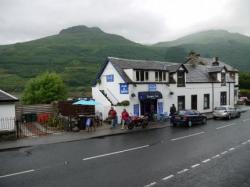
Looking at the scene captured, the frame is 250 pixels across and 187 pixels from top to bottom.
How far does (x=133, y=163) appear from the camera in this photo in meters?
13.7

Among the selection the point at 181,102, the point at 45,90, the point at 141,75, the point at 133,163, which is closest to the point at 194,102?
the point at 181,102

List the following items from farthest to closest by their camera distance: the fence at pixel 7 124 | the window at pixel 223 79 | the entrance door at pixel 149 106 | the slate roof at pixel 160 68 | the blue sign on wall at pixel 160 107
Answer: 1. the window at pixel 223 79
2. the blue sign on wall at pixel 160 107
3. the entrance door at pixel 149 106
4. the slate roof at pixel 160 68
5. the fence at pixel 7 124

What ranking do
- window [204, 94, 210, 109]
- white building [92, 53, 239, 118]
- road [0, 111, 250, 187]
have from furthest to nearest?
window [204, 94, 210, 109], white building [92, 53, 239, 118], road [0, 111, 250, 187]

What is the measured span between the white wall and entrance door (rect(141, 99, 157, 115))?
13.8 meters

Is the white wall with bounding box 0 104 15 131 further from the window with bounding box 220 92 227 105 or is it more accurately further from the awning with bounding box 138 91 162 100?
the window with bounding box 220 92 227 105

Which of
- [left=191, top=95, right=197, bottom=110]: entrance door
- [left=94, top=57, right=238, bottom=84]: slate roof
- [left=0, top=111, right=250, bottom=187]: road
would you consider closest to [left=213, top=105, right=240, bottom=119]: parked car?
[left=191, top=95, right=197, bottom=110]: entrance door

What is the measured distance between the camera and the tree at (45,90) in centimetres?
5412

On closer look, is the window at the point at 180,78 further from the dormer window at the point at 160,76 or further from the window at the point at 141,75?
the window at the point at 141,75

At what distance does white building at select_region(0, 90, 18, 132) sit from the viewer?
23344 mm

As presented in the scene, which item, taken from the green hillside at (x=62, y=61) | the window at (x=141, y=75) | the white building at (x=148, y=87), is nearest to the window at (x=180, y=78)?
the white building at (x=148, y=87)

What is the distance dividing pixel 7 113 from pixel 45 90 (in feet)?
105

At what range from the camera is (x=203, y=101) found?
41750 mm

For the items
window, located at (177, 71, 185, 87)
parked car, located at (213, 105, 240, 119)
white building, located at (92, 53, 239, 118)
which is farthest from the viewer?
window, located at (177, 71, 185, 87)

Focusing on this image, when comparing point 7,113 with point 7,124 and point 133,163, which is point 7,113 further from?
point 133,163
